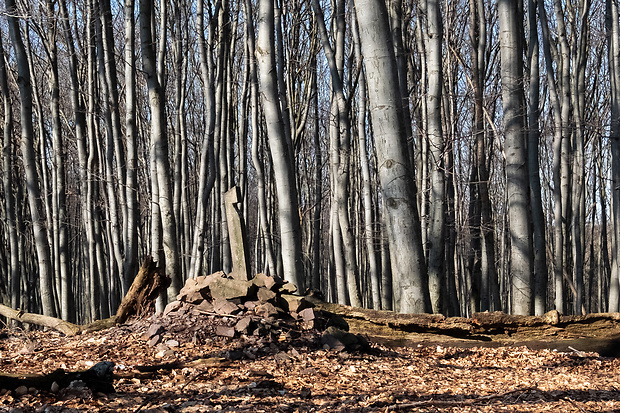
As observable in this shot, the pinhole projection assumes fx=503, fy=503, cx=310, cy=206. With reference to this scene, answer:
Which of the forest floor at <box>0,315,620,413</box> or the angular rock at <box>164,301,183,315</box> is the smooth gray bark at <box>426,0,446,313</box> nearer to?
the forest floor at <box>0,315,620,413</box>

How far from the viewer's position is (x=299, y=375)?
358 centimetres

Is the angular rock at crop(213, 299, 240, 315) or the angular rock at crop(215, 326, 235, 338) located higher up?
the angular rock at crop(213, 299, 240, 315)

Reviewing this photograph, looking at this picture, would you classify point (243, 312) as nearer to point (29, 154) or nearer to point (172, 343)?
point (172, 343)

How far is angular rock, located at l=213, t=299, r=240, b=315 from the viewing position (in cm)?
456

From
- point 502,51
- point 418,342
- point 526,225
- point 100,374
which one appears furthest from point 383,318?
point 502,51

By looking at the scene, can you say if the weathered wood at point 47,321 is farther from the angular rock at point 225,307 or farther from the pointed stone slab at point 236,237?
the pointed stone slab at point 236,237

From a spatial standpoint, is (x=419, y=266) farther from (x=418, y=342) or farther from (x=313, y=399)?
(x=313, y=399)

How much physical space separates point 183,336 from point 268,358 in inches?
33.0

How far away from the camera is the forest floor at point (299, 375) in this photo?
2.88 metres

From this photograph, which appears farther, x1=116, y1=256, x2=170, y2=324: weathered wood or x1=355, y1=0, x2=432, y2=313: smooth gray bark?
x1=116, y1=256, x2=170, y2=324: weathered wood

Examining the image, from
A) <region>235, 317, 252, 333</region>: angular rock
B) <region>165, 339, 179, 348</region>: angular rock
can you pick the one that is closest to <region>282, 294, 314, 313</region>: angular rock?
<region>235, 317, 252, 333</region>: angular rock

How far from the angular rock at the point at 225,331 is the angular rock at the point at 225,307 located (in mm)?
221

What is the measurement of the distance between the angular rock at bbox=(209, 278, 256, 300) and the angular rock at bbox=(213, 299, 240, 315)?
8 centimetres

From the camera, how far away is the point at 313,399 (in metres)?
3.05
